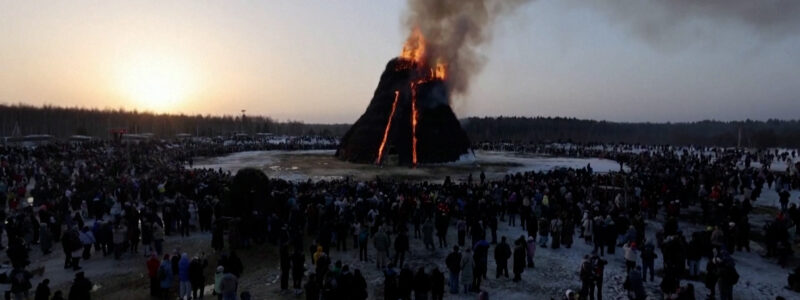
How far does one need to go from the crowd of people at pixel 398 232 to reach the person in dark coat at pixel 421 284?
0.09ft

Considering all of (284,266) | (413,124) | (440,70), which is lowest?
(284,266)

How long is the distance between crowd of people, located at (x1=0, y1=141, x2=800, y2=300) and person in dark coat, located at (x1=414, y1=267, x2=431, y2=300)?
0.09 feet

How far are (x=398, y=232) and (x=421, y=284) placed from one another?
250 inches

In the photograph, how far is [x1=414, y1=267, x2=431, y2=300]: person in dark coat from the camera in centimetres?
1183

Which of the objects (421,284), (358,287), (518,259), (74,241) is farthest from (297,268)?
(74,241)

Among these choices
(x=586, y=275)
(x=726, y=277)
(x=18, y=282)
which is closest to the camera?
(x=18, y=282)

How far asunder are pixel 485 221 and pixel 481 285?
4811mm

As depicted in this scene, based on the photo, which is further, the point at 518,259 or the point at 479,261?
the point at 518,259

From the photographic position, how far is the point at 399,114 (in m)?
51.0

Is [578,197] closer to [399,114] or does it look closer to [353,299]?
[353,299]

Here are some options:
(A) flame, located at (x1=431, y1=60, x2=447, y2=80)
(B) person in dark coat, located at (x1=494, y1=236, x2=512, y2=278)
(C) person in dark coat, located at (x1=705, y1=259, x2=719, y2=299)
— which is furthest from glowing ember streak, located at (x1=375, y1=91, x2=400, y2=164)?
(C) person in dark coat, located at (x1=705, y1=259, x2=719, y2=299)

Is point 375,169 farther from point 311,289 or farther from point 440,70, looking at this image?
point 311,289

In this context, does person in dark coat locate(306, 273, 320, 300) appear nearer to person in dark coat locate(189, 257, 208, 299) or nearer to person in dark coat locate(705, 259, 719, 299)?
person in dark coat locate(189, 257, 208, 299)

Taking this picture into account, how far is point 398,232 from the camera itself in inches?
716
